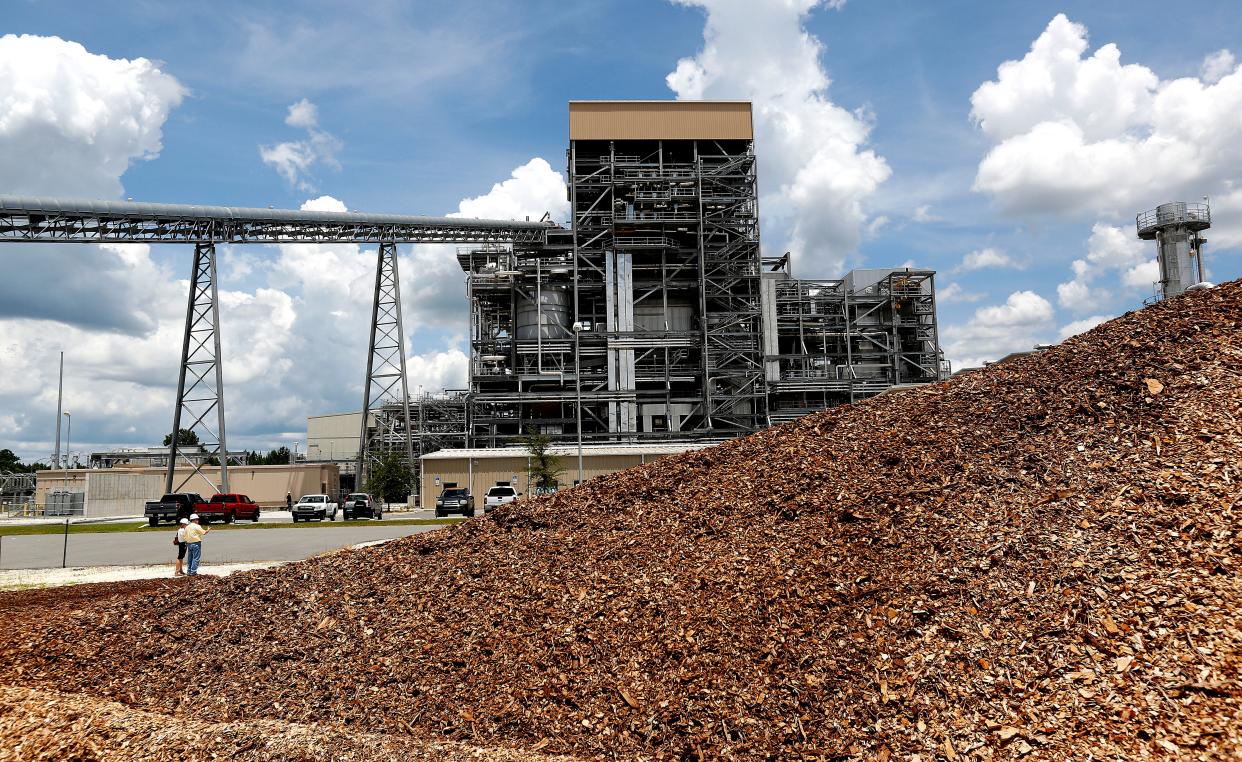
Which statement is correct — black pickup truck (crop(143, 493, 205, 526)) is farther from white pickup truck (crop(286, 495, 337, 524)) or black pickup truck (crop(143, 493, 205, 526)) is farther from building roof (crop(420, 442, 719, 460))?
building roof (crop(420, 442, 719, 460))

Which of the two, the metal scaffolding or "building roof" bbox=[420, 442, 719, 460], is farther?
the metal scaffolding

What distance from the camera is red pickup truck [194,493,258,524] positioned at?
137ft

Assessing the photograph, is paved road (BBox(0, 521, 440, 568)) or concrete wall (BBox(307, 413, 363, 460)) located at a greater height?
concrete wall (BBox(307, 413, 363, 460))

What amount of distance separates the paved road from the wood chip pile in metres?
10.8

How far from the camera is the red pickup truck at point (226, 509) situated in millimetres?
41625

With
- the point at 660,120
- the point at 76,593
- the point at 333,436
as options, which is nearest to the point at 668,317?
the point at 660,120

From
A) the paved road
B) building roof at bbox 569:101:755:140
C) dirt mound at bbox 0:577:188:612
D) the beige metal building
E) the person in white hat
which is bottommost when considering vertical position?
the paved road

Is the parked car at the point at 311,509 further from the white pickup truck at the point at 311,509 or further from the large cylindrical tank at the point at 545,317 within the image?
the large cylindrical tank at the point at 545,317

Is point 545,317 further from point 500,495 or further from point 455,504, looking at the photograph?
point 455,504

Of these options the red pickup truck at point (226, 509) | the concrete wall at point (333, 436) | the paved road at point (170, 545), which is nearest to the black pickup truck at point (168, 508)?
the red pickup truck at point (226, 509)

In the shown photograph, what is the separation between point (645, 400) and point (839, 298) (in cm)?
1736

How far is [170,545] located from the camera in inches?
1096

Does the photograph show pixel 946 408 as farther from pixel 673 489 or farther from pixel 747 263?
pixel 747 263

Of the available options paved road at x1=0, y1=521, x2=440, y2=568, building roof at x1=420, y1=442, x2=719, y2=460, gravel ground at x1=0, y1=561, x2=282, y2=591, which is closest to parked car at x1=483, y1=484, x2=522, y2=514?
paved road at x1=0, y1=521, x2=440, y2=568
